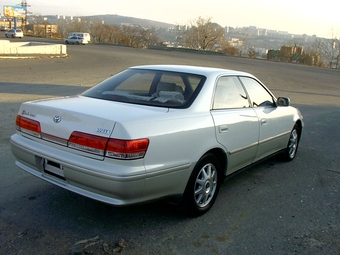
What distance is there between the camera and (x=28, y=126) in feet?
11.6

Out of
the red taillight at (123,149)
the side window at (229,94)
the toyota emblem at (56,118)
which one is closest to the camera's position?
the red taillight at (123,149)

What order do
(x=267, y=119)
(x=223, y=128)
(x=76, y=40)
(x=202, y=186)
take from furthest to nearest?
1. (x=76, y=40)
2. (x=267, y=119)
3. (x=223, y=128)
4. (x=202, y=186)

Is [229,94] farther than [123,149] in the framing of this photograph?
Yes

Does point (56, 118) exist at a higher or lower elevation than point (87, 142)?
higher

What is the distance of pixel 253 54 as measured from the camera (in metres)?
52.8

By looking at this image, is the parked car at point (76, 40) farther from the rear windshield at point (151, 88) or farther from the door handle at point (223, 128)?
the door handle at point (223, 128)

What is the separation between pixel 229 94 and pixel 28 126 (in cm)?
231

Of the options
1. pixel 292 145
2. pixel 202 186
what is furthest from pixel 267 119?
pixel 202 186

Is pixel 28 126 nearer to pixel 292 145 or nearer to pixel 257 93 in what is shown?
pixel 257 93

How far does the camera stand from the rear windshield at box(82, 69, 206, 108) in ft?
12.5

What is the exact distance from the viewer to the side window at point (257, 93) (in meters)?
4.72

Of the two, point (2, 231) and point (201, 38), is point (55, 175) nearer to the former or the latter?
point (2, 231)

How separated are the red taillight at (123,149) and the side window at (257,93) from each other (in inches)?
88.6

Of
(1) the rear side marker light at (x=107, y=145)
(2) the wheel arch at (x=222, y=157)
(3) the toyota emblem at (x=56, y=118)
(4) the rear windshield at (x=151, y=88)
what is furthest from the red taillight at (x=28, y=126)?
(2) the wheel arch at (x=222, y=157)
